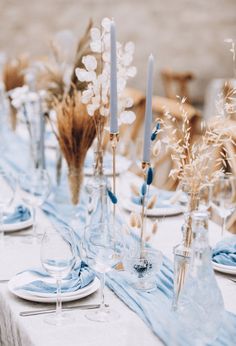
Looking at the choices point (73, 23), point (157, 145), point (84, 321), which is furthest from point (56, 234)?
point (73, 23)

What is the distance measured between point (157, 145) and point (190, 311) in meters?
0.43

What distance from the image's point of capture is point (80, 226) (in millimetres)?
2129

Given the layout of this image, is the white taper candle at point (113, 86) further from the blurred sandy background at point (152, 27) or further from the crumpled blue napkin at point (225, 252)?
the blurred sandy background at point (152, 27)

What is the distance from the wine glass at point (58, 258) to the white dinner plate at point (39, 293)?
49mm

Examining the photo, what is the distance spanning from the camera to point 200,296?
130 cm

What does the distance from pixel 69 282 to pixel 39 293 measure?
3.1 inches

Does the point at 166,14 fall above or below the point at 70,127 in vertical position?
above

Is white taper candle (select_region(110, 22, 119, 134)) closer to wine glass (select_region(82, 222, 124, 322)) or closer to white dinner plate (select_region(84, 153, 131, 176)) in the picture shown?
wine glass (select_region(82, 222, 124, 322))

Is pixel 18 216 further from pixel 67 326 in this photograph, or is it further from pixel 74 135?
pixel 67 326

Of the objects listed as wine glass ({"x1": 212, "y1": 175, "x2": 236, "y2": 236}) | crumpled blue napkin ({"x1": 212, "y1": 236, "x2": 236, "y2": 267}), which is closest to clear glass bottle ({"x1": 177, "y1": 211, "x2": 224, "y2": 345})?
crumpled blue napkin ({"x1": 212, "y1": 236, "x2": 236, "y2": 267})

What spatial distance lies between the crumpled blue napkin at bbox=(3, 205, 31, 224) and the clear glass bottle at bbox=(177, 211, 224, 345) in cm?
89

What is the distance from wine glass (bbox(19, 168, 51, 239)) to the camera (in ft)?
6.81

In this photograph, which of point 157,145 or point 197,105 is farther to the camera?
point 197,105

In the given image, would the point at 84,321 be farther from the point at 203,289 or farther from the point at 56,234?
the point at 203,289
